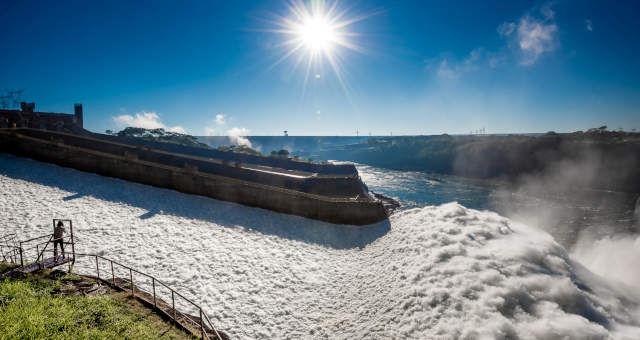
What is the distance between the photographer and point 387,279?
9148 millimetres

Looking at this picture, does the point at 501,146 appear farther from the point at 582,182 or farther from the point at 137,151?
the point at 137,151

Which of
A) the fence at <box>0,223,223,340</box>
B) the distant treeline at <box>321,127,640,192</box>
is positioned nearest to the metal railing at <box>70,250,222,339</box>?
the fence at <box>0,223,223,340</box>

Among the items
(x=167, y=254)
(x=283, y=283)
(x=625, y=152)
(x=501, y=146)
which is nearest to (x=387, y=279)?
(x=283, y=283)

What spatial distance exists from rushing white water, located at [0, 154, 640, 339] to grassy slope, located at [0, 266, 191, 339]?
1.74 metres

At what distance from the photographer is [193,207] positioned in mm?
14641

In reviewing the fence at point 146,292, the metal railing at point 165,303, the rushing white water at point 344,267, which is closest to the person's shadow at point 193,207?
the rushing white water at point 344,267

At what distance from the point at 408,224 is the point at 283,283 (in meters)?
7.94

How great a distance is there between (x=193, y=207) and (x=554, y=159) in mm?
81297

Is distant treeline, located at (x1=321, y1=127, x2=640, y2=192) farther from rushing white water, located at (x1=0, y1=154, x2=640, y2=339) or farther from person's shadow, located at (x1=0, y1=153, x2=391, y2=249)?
person's shadow, located at (x1=0, y1=153, x2=391, y2=249)

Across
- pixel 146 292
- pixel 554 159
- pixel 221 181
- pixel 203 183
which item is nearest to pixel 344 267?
pixel 146 292

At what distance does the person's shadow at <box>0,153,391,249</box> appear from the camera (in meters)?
13.0

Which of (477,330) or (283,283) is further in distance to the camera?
(283,283)

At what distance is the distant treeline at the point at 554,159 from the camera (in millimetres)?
51375

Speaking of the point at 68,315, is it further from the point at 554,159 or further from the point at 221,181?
the point at 554,159
